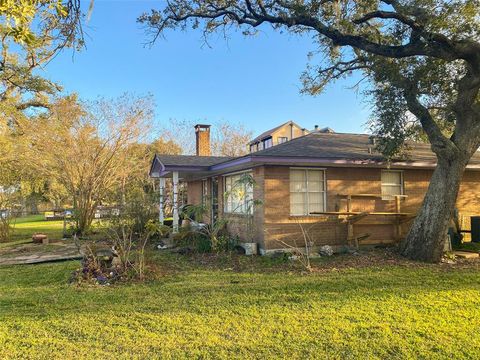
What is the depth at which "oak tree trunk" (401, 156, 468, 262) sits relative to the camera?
30.8 ft

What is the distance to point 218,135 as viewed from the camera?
36.5 meters

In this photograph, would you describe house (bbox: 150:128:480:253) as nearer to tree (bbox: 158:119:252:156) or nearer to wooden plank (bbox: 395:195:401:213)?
wooden plank (bbox: 395:195:401:213)

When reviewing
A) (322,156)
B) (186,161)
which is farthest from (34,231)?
(322,156)

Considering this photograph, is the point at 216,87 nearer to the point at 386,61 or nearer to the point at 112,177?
the point at 112,177

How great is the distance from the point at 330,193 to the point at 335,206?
0.45 metres

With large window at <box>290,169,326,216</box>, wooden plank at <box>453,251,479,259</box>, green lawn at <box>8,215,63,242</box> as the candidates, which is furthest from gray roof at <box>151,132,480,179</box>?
green lawn at <box>8,215,63,242</box>

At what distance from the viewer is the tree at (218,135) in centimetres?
3425

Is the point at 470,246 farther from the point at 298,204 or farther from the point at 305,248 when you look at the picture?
the point at 298,204

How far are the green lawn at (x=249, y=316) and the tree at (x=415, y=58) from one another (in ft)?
7.23

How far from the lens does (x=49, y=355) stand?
4.09 metres

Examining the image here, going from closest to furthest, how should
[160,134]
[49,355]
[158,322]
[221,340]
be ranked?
[49,355]
[221,340]
[158,322]
[160,134]

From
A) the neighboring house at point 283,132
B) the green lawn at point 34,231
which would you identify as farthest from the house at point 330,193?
the neighboring house at point 283,132

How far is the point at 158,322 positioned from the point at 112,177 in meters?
14.8

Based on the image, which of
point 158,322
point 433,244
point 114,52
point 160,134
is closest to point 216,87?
point 160,134
